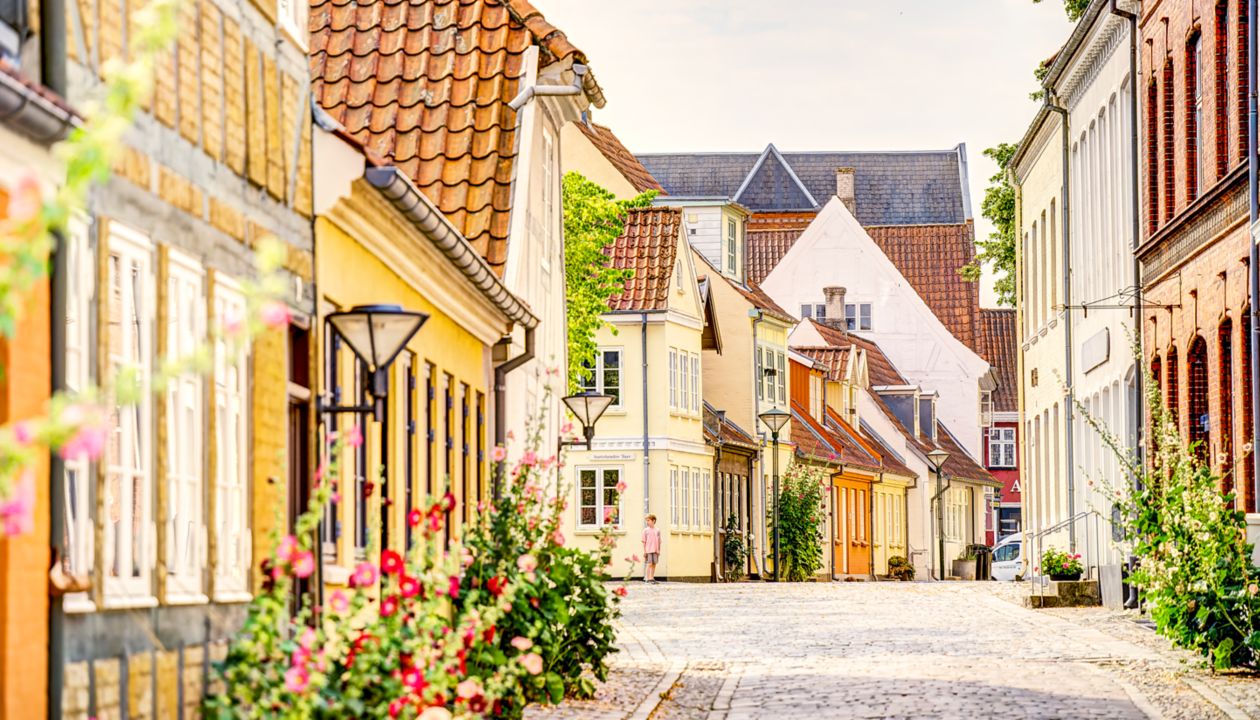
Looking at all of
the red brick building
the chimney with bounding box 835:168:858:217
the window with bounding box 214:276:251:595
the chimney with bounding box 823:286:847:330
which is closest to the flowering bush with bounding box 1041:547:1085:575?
the red brick building

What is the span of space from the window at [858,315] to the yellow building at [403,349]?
184ft

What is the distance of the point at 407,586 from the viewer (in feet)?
29.5

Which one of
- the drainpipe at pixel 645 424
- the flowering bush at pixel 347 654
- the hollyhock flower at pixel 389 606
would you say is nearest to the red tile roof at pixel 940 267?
the drainpipe at pixel 645 424

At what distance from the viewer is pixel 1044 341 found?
38281mm

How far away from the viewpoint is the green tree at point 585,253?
34188 millimetres

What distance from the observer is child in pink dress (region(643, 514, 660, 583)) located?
44.1 metres

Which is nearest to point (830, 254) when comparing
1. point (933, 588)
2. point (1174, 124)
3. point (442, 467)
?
point (933, 588)

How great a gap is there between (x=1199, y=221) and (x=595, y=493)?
84.3 ft

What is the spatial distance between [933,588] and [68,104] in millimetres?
36201

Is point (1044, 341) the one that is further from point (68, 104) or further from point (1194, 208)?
point (68, 104)

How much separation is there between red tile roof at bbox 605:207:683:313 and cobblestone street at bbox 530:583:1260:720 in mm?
17818

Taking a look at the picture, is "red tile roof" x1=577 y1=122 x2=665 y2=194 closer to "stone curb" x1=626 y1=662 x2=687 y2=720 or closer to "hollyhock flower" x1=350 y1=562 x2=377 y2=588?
"stone curb" x1=626 y1=662 x2=687 y2=720

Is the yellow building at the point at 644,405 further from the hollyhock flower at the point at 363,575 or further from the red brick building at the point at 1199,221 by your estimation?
the hollyhock flower at the point at 363,575

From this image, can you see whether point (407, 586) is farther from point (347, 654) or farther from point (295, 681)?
point (295, 681)
